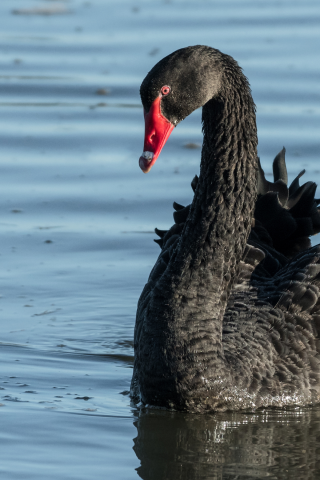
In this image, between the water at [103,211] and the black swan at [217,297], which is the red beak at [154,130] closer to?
the black swan at [217,297]

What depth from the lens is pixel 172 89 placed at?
4750 millimetres

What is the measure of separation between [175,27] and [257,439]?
9.27 metres

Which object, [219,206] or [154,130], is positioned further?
[219,206]

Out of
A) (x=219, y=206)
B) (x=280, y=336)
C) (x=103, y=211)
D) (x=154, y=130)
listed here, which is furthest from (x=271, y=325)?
(x=103, y=211)

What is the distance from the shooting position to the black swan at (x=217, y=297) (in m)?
4.82

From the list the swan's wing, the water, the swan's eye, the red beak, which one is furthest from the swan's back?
the swan's eye

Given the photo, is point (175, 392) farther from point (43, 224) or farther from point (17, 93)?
point (17, 93)

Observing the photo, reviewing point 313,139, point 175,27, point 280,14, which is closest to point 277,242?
point 313,139

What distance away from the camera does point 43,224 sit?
7.98 m

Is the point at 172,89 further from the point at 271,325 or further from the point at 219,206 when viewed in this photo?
the point at 271,325

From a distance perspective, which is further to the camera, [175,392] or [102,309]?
[102,309]

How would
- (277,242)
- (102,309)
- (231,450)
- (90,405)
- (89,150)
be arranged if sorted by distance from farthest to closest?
(89,150)
(102,309)
(277,242)
(90,405)
(231,450)

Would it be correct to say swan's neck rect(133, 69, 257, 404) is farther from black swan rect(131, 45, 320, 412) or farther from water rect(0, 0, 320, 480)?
water rect(0, 0, 320, 480)

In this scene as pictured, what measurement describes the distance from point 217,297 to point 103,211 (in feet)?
10.8
